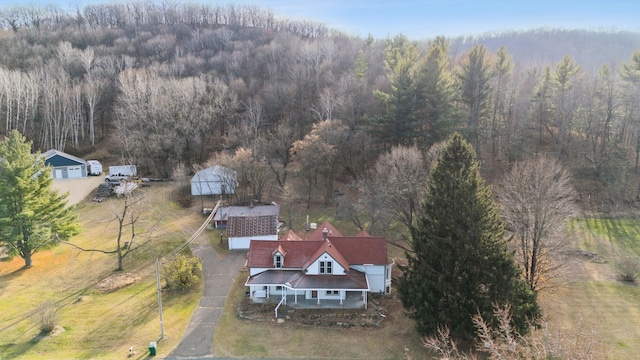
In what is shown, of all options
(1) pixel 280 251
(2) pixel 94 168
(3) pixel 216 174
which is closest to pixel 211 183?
(3) pixel 216 174

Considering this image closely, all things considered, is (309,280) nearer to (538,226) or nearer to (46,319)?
(538,226)

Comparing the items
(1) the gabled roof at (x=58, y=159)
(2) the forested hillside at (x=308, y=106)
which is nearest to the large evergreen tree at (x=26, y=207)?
(2) the forested hillside at (x=308, y=106)

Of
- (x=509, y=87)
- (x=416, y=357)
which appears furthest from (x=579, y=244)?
(x=509, y=87)

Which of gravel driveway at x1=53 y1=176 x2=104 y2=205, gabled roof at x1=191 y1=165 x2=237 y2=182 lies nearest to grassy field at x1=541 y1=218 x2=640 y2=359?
gabled roof at x1=191 y1=165 x2=237 y2=182

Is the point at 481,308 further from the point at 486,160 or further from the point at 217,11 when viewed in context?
the point at 217,11

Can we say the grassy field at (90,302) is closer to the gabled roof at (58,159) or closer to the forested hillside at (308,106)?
the forested hillside at (308,106)

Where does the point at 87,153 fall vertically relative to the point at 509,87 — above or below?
below

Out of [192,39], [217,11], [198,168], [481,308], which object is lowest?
[481,308]
